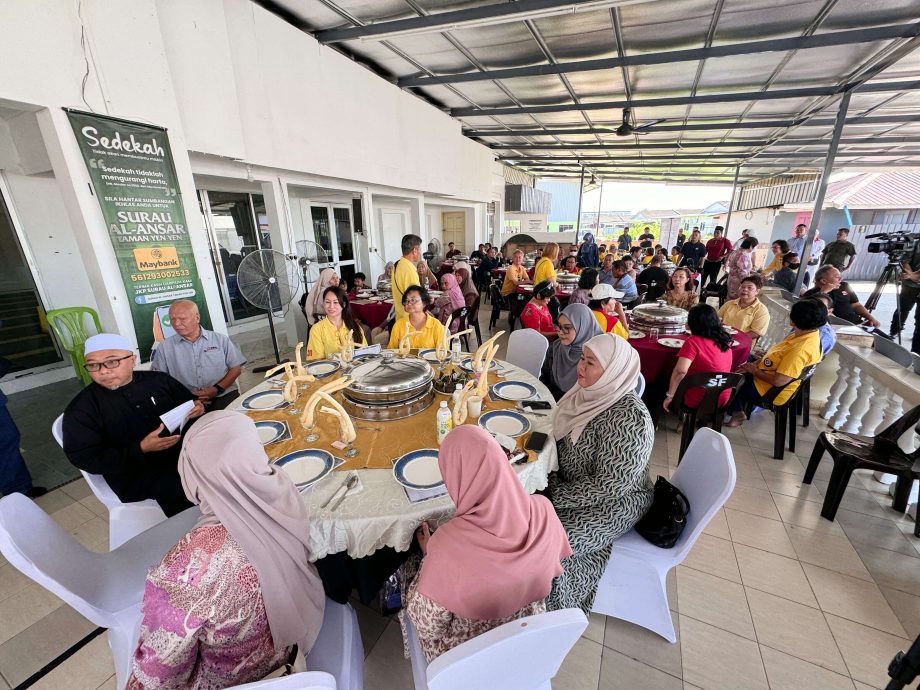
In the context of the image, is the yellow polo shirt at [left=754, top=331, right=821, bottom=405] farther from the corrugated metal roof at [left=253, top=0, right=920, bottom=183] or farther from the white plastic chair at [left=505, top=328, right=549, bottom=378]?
the corrugated metal roof at [left=253, top=0, right=920, bottom=183]

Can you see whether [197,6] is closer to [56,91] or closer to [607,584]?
[56,91]

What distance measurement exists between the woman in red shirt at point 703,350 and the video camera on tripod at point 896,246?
4.29 metres

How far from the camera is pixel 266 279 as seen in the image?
4352mm

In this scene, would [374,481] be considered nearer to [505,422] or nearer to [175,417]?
[505,422]

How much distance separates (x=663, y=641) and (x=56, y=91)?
→ 18.0 ft

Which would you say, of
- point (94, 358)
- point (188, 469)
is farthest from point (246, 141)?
point (188, 469)

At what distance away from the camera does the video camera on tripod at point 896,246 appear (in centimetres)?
501

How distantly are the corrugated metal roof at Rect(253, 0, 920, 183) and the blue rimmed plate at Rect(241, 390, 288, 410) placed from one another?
169 inches

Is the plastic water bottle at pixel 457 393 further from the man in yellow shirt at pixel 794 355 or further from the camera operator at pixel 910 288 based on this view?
the camera operator at pixel 910 288

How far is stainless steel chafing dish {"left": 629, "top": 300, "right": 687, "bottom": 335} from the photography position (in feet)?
13.0

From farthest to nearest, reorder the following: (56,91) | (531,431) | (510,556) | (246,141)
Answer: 1. (246,141)
2. (56,91)
3. (531,431)
4. (510,556)

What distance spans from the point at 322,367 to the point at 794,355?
384 centimetres

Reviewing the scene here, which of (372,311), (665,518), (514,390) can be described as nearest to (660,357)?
(514,390)

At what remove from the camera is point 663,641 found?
184 centimetres
